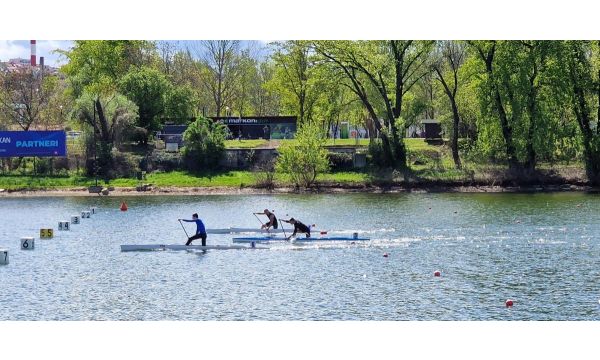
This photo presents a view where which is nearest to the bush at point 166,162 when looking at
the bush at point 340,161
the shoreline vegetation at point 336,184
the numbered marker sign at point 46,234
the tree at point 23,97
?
the shoreline vegetation at point 336,184

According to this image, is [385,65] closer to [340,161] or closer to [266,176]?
[340,161]

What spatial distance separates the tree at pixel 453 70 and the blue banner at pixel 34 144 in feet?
87.5

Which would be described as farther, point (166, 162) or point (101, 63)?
point (101, 63)

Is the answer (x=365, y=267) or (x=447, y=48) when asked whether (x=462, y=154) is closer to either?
(x=447, y=48)

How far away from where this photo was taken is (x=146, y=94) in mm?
70812

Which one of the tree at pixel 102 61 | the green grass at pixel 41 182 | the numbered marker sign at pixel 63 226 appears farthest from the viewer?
the tree at pixel 102 61

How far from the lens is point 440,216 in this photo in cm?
4256

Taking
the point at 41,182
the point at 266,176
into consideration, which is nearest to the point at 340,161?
the point at 266,176

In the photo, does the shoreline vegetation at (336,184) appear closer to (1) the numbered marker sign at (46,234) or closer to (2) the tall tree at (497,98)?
(2) the tall tree at (497,98)

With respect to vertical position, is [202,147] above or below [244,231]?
above

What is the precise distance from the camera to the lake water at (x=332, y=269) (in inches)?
934

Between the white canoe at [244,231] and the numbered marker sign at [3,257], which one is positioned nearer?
the numbered marker sign at [3,257]

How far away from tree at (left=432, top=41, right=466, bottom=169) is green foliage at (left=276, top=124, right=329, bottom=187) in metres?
9.63

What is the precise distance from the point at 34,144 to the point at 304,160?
1973 centimetres
